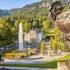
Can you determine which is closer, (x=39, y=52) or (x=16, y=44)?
(x=39, y=52)

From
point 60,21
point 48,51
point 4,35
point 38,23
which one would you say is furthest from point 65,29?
point 38,23

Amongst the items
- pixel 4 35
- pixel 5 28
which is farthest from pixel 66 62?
pixel 5 28

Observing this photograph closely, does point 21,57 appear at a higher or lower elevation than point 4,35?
lower

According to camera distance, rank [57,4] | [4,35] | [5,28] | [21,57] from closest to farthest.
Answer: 1. [57,4]
2. [21,57]
3. [4,35]
4. [5,28]

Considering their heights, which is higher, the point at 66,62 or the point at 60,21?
the point at 60,21

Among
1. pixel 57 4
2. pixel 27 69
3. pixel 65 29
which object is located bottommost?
pixel 27 69

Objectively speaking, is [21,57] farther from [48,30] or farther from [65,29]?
[65,29]

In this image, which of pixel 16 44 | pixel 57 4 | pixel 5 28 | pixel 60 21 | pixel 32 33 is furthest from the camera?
pixel 32 33

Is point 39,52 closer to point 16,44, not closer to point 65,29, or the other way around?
point 16,44

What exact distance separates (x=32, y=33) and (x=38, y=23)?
1400 cm

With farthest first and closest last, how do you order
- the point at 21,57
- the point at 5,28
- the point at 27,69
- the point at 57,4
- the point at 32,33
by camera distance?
the point at 32,33
the point at 5,28
the point at 21,57
the point at 27,69
the point at 57,4

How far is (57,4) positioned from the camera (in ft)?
22.4

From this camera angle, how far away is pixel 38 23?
65.6 meters

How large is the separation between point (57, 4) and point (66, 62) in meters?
1.41
